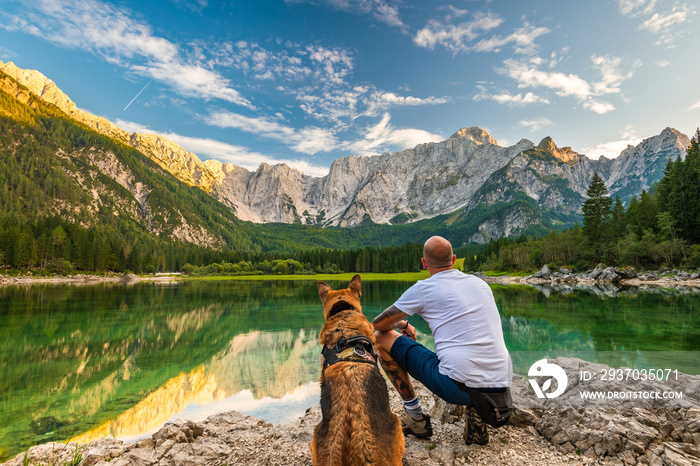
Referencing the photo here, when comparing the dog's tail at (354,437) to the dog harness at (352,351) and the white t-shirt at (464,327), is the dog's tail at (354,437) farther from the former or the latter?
the white t-shirt at (464,327)

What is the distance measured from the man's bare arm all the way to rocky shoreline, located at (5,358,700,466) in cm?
171

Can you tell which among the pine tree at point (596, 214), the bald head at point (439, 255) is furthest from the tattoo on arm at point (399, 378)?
the pine tree at point (596, 214)

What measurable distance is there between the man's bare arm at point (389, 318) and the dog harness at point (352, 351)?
744mm

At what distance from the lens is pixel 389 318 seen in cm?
415

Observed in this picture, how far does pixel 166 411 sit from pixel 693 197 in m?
77.7

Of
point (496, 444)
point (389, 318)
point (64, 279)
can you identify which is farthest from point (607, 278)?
point (64, 279)

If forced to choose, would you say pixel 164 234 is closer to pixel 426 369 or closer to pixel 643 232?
pixel 643 232

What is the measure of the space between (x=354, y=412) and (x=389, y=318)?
1571 mm

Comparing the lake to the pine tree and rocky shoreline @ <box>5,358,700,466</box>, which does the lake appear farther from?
the pine tree

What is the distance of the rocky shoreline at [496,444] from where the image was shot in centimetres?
406

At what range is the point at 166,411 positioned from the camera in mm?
8391

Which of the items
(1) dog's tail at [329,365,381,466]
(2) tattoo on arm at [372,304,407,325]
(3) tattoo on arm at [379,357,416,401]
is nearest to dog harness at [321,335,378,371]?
(1) dog's tail at [329,365,381,466]

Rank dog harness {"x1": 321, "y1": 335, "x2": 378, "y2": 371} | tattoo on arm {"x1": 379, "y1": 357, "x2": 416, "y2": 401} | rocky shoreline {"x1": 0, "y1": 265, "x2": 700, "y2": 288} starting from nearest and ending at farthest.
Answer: dog harness {"x1": 321, "y1": 335, "x2": 378, "y2": 371}, tattoo on arm {"x1": 379, "y1": 357, "x2": 416, "y2": 401}, rocky shoreline {"x1": 0, "y1": 265, "x2": 700, "y2": 288}

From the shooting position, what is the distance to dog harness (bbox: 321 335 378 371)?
3188 millimetres
